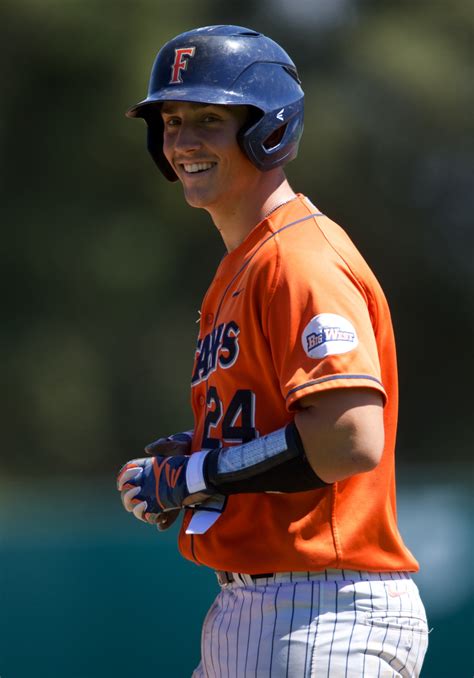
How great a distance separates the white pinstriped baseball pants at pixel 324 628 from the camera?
6.69ft

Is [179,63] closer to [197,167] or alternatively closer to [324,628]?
[197,167]

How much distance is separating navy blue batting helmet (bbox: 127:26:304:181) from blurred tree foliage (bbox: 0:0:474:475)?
8206 mm

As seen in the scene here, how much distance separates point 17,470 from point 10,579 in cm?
534

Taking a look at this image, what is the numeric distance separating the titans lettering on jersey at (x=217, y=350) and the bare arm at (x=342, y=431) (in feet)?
0.93

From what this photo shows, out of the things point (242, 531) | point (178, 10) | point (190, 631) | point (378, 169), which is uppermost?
point (178, 10)

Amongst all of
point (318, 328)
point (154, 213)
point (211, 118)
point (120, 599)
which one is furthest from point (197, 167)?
point (154, 213)

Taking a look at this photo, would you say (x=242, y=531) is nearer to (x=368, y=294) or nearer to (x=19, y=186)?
(x=368, y=294)

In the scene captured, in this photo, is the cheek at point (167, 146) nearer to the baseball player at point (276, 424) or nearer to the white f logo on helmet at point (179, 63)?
the baseball player at point (276, 424)

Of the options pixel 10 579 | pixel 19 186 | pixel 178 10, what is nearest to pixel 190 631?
pixel 10 579

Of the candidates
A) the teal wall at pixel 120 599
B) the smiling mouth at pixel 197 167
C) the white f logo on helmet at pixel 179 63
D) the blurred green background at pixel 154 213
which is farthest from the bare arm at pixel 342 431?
the blurred green background at pixel 154 213

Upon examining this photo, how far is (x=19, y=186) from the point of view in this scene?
10.9 meters

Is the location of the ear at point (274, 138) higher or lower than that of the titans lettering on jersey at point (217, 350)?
higher

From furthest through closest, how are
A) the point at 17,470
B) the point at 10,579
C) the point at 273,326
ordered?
the point at 17,470 → the point at 10,579 → the point at 273,326

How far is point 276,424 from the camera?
2129 mm
